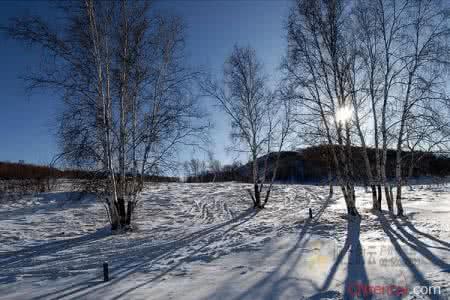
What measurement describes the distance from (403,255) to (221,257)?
14.1 feet

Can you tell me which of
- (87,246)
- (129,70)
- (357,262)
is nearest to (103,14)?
(129,70)

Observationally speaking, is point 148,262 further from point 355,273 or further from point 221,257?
point 355,273

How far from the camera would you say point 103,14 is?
12.7 metres

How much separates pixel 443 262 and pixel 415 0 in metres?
11.6

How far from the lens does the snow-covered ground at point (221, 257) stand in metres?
5.84

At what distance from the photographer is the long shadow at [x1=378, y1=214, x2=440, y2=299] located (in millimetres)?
5575

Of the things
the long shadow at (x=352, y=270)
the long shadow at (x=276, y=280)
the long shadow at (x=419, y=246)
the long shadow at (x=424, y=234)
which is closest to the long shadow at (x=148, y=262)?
the long shadow at (x=276, y=280)

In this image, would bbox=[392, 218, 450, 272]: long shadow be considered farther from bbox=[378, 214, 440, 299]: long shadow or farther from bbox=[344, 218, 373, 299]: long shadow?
bbox=[344, 218, 373, 299]: long shadow

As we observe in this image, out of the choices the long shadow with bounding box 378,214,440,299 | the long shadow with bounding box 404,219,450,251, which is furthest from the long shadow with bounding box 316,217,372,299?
the long shadow with bounding box 404,219,450,251

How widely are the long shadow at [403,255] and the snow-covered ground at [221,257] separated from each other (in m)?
0.02

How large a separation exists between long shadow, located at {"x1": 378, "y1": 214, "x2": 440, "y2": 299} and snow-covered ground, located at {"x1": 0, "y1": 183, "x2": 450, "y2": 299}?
0.08 feet

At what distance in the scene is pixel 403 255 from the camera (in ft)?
24.3

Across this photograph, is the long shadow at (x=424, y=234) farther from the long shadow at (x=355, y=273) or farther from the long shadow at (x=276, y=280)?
the long shadow at (x=276, y=280)

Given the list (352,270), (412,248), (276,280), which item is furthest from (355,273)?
(412,248)
